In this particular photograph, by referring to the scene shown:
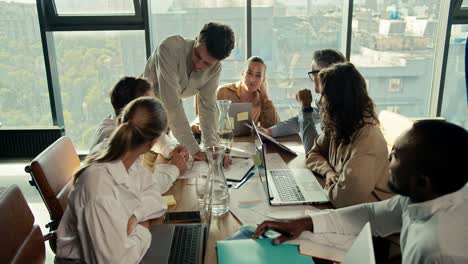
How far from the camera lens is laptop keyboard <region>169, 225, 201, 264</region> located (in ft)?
3.54

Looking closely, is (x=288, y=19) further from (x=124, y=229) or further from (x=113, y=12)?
(x=124, y=229)

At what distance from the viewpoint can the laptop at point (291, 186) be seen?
148 cm

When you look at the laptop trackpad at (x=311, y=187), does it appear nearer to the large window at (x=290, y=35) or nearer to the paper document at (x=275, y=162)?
the paper document at (x=275, y=162)

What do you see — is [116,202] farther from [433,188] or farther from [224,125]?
[224,125]

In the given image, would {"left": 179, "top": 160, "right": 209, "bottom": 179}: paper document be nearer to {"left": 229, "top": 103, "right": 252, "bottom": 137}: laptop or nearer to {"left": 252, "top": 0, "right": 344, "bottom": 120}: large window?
{"left": 229, "top": 103, "right": 252, "bottom": 137}: laptop

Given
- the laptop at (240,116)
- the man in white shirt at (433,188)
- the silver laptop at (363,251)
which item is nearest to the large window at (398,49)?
the laptop at (240,116)

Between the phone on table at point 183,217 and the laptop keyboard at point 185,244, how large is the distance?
0.08 m

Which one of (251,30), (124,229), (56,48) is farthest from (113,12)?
(124,229)

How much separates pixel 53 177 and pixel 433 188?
140cm

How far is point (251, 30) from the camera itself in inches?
145

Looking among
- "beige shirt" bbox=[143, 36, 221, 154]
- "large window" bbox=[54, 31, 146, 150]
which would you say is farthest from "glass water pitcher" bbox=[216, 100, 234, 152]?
"large window" bbox=[54, 31, 146, 150]

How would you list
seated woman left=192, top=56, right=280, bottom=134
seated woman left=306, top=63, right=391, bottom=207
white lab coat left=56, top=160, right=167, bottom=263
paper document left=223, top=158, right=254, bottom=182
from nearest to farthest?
1. white lab coat left=56, top=160, right=167, bottom=263
2. seated woman left=306, top=63, right=391, bottom=207
3. paper document left=223, top=158, right=254, bottom=182
4. seated woman left=192, top=56, right=280, bottom=134

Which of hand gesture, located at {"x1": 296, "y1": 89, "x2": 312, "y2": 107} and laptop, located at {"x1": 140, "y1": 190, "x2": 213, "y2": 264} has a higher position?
hand gesture, located at {"x1": 296, "y1": 89, "x2": 312, "y2": 107}

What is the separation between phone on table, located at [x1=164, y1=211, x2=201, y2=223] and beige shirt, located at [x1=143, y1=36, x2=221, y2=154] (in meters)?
0.60
